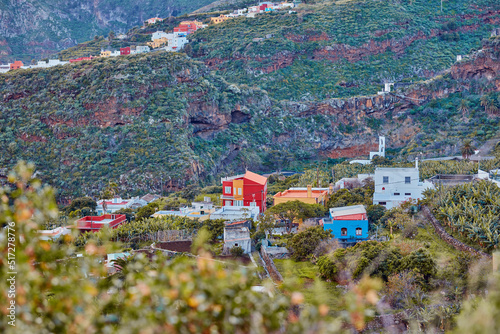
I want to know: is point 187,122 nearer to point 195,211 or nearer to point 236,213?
point 195,211

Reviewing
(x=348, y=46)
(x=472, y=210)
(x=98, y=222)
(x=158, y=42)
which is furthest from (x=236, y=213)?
(x=158, y=42)

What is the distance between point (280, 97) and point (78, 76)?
27396 mm

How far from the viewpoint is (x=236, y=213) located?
35.9 metres

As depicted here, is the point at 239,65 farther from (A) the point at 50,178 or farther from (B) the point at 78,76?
(A) the point at 50,178

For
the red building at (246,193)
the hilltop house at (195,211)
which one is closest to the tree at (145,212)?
the hilltop house at (195,211)

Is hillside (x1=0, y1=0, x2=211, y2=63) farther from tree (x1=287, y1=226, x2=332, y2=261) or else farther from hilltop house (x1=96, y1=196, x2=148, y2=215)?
tree (x1=287, y1=226, x2=332, y2=261)

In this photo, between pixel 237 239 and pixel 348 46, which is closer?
pixel 237 239

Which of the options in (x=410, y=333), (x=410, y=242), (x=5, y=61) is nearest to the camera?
(x=410, y=333)

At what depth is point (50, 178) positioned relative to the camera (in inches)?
2351

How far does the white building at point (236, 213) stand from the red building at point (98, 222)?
6.73 meters

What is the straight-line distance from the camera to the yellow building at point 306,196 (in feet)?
123

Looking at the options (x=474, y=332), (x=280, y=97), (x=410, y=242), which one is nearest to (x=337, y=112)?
(x=280, y=97)

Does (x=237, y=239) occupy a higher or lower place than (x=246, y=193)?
lower

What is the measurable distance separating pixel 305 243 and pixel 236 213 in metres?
8.91
